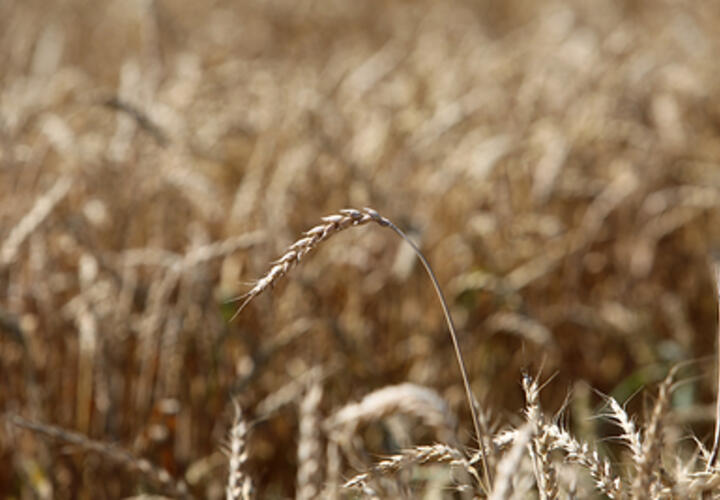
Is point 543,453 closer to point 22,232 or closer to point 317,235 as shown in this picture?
point 317,235

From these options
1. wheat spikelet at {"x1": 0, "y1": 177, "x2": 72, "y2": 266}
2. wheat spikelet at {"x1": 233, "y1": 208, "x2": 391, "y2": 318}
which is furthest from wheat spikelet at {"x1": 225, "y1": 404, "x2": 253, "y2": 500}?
wheat spikelet at {"x1": 0, "y1": 177, "x2": 72, "y2": 266}

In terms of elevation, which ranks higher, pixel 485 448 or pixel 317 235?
pixel 317 235

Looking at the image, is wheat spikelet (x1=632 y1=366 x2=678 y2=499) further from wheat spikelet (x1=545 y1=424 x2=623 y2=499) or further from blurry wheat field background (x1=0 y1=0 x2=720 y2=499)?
blurry wheat field background (x1=0 y1=0 x2=720 y2=499)

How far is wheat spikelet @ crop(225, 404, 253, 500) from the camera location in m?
0.96

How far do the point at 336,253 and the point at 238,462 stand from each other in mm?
1493

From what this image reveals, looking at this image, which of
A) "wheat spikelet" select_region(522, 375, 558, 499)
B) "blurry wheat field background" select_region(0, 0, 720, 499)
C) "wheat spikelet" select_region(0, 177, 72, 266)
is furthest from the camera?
"blurry wheat field background" select_region(0, 0, 720, 499)

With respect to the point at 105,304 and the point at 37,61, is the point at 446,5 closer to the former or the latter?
the point at 37,61

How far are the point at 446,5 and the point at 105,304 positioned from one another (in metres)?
6.21

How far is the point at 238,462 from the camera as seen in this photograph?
0.98 meters

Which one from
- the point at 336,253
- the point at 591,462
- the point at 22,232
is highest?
the point at 22,232

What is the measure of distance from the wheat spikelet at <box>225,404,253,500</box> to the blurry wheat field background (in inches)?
3.7

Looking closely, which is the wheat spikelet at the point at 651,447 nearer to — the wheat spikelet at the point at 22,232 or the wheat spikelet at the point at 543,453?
the wheat spikelet at the point at 543,453

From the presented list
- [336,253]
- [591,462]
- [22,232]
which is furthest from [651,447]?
[336,253]

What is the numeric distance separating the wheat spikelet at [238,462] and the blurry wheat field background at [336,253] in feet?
0.31
